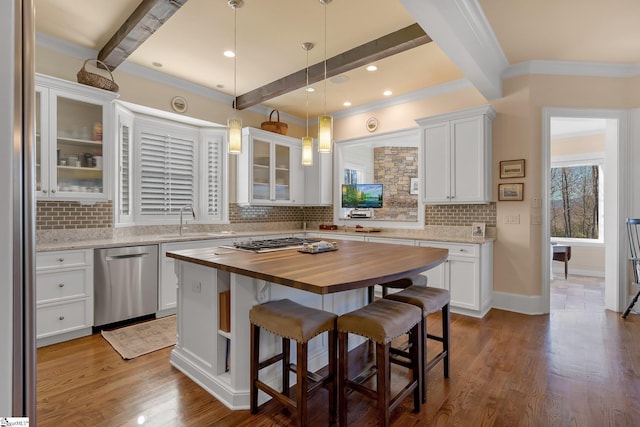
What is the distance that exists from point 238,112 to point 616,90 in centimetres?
480

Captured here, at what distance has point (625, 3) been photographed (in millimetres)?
2498

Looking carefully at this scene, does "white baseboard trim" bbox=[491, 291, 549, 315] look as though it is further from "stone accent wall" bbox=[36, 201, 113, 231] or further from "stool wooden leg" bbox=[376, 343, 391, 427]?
"stone accent wall" bbox=[36, 201, 113, 231]

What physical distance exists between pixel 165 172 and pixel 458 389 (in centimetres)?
400

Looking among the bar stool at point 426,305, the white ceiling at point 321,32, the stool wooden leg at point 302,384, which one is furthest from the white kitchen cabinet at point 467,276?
the stool wooden leg at point 302,384

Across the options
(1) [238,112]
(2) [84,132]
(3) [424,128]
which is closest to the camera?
(2) [84,132]

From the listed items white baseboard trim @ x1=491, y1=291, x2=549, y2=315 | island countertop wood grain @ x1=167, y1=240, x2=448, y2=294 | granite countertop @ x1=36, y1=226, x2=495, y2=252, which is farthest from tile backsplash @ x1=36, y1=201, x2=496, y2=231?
island countertop wood grain @ x1=167, y1=240, x2=448, y2=294

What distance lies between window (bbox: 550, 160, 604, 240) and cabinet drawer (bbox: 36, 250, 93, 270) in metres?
7.62

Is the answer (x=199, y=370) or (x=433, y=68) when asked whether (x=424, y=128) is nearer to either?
(x=433, y=68)

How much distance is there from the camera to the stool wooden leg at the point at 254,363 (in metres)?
1.81

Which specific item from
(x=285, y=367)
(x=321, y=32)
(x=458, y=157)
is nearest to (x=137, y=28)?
(x=321, y=32)

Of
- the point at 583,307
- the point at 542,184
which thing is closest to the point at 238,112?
the point at 542,184

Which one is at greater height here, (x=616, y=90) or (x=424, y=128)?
(x=616, y=90)

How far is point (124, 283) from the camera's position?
314 centimetres

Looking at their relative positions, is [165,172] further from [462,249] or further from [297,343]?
[462,249]
